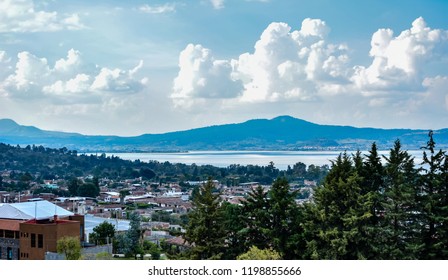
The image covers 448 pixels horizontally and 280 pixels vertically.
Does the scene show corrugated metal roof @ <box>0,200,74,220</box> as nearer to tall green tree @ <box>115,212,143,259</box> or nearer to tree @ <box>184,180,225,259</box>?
tall green tree @ <box>115,212,143,259</box>

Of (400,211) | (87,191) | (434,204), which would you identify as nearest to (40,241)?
(400,211)

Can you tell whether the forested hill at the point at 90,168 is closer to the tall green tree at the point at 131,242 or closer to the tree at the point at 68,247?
the tall green tree at the point at 131,242

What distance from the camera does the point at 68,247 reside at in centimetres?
618

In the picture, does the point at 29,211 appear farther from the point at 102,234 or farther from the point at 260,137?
the point at 260,137

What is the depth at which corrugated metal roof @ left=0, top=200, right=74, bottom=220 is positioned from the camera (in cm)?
801

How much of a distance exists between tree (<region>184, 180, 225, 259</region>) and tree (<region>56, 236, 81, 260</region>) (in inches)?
64.5

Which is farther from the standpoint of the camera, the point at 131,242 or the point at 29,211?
the point at 131,242

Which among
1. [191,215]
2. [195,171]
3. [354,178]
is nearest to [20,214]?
[191,215]

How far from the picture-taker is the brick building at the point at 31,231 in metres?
6.80

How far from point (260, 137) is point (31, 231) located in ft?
29.1

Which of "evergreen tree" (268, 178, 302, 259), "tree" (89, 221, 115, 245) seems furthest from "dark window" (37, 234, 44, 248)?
"evergreen tree" (268, 178, 302, 259)

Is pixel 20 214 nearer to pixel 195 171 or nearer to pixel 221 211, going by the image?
pixel 221 211

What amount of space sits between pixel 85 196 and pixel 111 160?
13220mm
